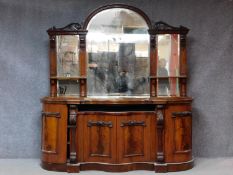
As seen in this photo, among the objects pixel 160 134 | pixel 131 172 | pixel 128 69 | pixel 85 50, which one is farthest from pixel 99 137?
pixel 85 50

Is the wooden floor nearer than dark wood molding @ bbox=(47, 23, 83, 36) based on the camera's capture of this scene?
Yes

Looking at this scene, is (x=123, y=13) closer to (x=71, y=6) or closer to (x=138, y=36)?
(x=138, y=36)

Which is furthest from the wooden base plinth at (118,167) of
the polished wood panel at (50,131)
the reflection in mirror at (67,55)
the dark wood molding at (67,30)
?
the dark wood molding at (67,30)

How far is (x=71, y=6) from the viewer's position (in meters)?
5.32

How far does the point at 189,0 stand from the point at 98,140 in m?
2.40

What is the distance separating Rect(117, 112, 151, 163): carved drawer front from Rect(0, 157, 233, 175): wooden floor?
0.67 ft

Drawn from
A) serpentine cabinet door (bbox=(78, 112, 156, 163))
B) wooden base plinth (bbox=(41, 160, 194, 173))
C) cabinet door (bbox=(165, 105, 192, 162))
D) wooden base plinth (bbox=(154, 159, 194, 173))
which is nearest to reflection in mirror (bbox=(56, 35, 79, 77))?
serpentine cabinet door (bbox=(78, 112, 156, 163))

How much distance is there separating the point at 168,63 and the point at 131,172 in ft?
5.02

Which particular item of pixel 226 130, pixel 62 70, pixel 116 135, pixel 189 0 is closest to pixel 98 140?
pixel 116 135

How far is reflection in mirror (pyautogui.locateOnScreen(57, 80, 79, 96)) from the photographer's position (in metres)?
5.05

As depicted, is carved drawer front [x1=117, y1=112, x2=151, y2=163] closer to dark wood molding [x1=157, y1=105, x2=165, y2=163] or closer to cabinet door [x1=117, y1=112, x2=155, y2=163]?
cabinet door [x1=117, y1=112, x2=155, y2=163]

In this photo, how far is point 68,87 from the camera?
5066 mm

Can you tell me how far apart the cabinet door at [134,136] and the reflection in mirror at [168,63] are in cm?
60

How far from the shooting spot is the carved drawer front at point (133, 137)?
453 centimetres
